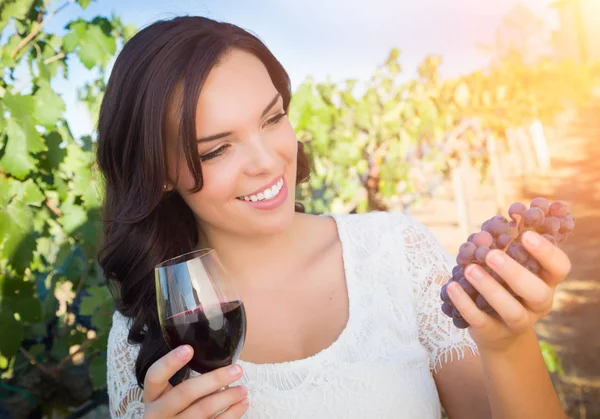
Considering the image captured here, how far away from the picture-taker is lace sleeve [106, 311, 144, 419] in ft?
6.09

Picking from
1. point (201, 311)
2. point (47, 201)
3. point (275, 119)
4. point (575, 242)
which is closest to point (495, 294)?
point (201, 311)

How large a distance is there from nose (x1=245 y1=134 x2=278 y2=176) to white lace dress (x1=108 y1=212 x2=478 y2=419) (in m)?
0.44

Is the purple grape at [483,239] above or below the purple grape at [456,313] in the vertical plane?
above

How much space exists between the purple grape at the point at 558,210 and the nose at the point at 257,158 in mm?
836

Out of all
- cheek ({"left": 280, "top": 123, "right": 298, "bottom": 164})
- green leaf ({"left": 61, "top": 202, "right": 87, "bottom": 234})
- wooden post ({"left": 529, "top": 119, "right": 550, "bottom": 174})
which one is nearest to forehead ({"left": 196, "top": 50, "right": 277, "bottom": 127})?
cheek ({"left": 280, "top": 123, "right": 298, "bottom": 164})

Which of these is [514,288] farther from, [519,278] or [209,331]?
[209,331]

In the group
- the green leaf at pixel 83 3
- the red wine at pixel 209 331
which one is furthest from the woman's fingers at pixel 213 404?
the green leaf at pixel 83 3

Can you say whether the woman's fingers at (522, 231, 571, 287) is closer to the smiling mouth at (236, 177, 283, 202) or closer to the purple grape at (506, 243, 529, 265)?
the purple grape at (506, 243, 529, 265)

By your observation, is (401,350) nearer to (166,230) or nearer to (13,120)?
(166,230)

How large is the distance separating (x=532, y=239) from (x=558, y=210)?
0.13 metres

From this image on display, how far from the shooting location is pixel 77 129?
3096 mm

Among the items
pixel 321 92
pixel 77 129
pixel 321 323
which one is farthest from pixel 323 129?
pixel 321 323

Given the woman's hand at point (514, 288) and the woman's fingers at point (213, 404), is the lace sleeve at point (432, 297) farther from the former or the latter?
the woman's fingers at point (213, 404)

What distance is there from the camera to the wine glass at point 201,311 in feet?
4.42
